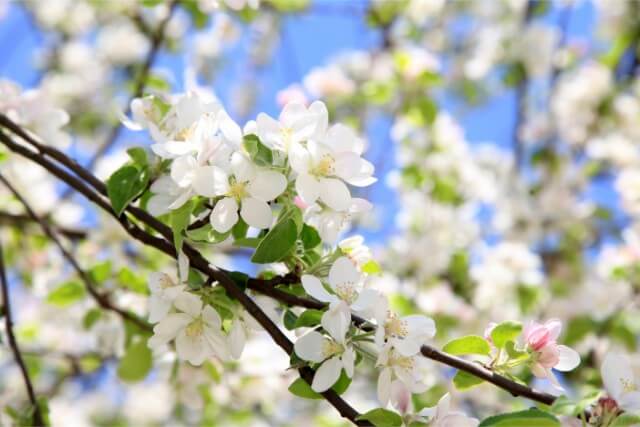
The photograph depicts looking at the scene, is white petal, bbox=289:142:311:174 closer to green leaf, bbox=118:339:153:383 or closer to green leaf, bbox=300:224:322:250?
green leaf, bbox=300:224:322:250

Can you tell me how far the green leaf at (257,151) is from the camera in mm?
745

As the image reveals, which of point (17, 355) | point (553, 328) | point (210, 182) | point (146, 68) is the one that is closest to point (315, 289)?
point (210, 182)

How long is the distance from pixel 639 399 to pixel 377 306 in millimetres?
245

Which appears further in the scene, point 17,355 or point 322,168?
point 17,355

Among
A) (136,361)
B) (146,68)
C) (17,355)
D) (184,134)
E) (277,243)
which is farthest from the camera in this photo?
(146,68)

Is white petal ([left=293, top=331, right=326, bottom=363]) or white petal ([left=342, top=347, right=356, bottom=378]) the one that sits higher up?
white petal ([left=293, top=331, right=326, bottom=363])

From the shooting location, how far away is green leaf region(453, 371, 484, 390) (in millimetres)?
767

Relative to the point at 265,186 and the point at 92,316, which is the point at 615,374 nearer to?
the point at 265,186

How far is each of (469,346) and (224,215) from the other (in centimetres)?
27

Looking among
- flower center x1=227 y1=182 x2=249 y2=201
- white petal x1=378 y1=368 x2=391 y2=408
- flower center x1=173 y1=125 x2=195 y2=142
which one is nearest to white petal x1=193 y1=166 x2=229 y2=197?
flower center x1=227 y1=182 x2=249 y2=201

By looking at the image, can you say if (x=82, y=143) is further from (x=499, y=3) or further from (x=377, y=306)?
(x=377, y=306)

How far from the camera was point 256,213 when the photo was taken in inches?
29.1

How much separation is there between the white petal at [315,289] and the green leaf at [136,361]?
1.65 ft

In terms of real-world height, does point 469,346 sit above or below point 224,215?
below
